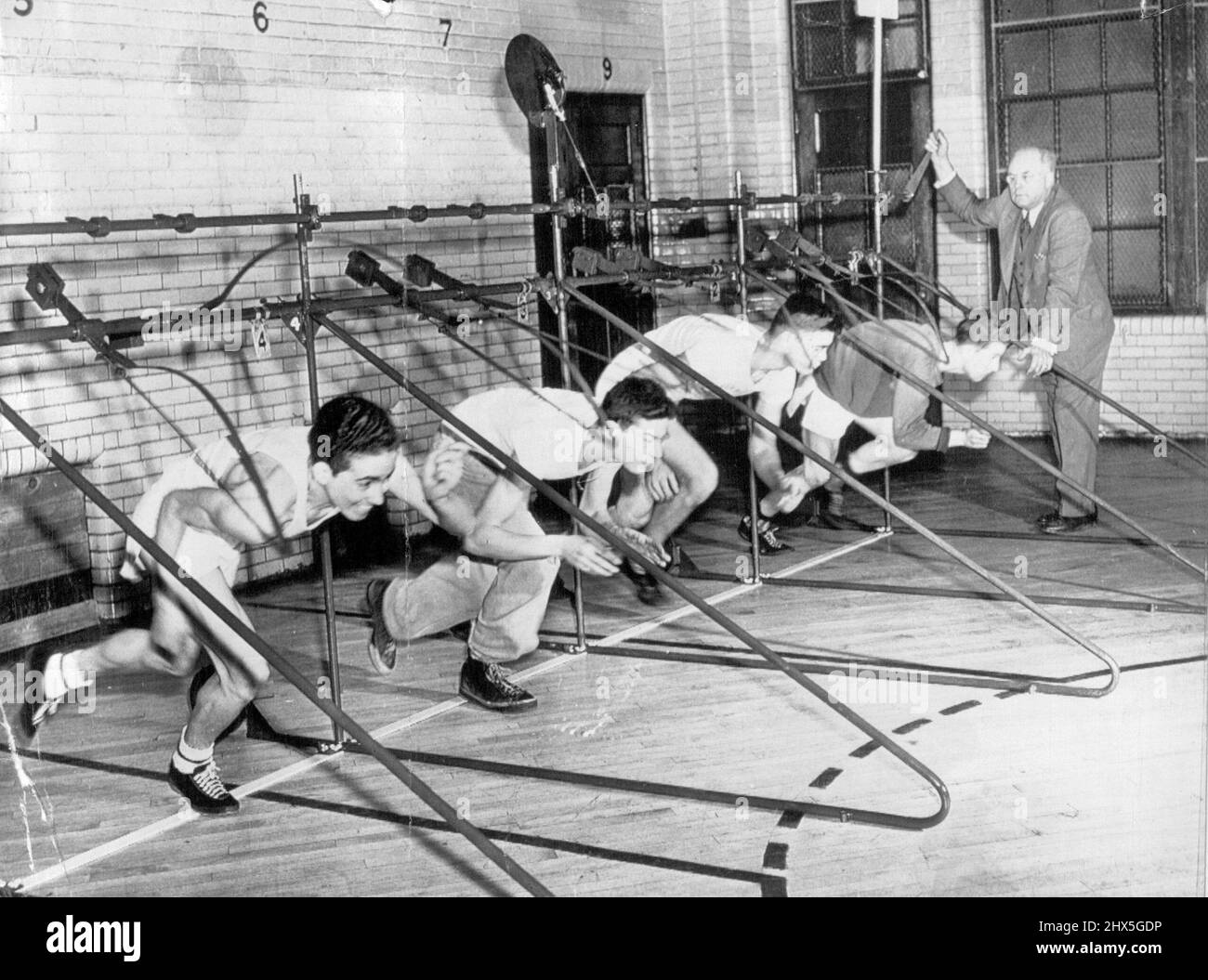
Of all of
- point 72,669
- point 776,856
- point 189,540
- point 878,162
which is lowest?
point 776,856

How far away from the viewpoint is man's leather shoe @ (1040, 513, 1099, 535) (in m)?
6.21

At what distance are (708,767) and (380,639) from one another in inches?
53.3

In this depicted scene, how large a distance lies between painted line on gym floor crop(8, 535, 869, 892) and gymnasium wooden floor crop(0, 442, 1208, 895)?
0.01 m

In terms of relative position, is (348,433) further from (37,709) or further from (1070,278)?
(1070,278)

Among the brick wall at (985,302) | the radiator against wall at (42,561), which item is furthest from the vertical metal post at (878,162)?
the radiator against wall at (42,561)

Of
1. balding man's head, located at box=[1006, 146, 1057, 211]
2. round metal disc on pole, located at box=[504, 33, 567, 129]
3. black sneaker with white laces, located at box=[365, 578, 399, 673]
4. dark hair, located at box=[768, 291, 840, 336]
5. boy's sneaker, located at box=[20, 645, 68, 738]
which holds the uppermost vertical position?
round metal disc on pole, located at box=[504, 33, 567, 129]

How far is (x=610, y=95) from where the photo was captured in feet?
22.9

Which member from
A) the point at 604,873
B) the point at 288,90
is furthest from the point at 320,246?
the point at 604,873

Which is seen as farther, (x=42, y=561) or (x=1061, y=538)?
(x=1061, y=538)

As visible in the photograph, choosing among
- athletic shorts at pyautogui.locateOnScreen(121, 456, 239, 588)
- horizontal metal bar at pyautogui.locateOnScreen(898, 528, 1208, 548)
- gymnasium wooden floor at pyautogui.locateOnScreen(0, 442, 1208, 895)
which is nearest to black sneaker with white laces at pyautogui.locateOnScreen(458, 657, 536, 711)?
gymnasium wooden floor at pyautogui.locateOnScreen(0, 442, 1208, 895)

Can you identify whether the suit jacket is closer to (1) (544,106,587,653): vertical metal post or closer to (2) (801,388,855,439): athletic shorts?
(2) (801,388,855,439): athletic shorts

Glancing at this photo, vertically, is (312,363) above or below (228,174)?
below

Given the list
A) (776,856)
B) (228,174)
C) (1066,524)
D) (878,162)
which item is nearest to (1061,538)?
(1066,524)

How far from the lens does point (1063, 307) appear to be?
6258mm
